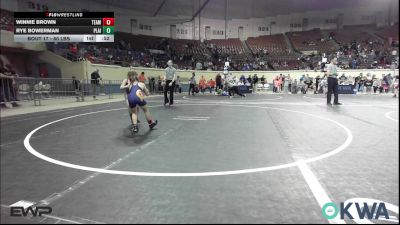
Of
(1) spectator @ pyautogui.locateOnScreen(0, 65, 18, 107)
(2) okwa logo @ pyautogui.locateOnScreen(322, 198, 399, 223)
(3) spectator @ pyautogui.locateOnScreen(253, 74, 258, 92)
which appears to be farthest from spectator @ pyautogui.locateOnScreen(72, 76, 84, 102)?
(3) spectator @ pyautogui.locateOnScreen(253, 74, 258, 92)

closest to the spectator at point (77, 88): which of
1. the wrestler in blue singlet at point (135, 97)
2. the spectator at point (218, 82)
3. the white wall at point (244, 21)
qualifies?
the wrestler in blue singlet at point (135, 97)

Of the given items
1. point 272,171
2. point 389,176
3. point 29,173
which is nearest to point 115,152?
point 29,173

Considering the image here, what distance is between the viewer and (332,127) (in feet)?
22.9

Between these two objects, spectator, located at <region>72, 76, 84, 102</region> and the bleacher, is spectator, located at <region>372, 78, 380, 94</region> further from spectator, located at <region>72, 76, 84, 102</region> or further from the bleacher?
spectator, located at <region>72, 76, 84, 102</region>

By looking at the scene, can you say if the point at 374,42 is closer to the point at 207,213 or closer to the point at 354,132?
the point at 354,132

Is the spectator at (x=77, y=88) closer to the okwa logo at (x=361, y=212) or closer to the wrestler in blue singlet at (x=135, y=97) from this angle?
the wrestler in blue singlet at (x=135, y=97)

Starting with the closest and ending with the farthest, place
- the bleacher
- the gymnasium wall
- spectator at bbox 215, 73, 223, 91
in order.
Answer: the gymnasium wall, spectator at bbox 215, 73, 223, 91, the bleacher

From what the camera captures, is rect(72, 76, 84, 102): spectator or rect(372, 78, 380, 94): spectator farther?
rect(372, 78, 380, 94): spectator

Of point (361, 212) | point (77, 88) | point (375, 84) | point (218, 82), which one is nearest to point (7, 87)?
point (77, 88)

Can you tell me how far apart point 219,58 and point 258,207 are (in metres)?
36.4
